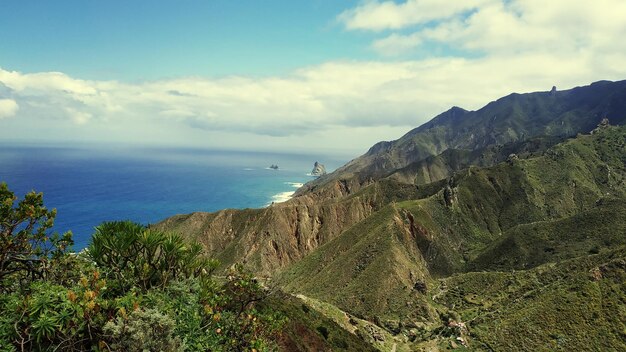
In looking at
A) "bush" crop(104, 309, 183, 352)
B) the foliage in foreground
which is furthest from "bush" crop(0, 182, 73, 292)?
"bush" crop(104, 309, 183, 352)

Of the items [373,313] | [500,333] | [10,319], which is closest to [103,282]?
[10,319]

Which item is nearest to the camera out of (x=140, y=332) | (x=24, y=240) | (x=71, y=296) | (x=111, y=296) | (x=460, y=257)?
(x=71, y=296)

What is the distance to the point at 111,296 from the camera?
18484 millimetres

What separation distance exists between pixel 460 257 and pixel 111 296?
479ft

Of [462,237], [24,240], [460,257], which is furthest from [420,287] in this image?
[24,240]

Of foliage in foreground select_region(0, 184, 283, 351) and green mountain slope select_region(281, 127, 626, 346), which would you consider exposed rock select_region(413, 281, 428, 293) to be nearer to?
green mountain slope select_region(281, 127, 626, 346)

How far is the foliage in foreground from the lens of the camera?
14562 millimetres

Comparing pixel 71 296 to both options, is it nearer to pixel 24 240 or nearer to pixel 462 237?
pixel 24 240

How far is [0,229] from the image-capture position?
17.0 meters

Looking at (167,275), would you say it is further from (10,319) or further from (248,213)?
(248,213)

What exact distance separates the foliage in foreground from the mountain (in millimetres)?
29226

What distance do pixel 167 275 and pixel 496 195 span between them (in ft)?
614

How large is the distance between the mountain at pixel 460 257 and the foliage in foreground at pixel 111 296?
95.9 ft

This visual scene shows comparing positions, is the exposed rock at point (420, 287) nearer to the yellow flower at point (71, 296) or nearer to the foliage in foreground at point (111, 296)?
the foliage in foreground at point (111, 296)
